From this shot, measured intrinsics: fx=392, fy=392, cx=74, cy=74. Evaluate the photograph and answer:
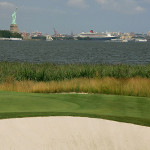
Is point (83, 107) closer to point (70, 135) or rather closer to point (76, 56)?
point (70, 135)

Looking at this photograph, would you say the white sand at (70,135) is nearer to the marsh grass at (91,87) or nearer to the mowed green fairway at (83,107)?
the mowed green fairway at (83,107)

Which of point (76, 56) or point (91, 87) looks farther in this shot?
point (76, 56)

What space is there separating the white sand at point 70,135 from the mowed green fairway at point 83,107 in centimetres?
A: 39

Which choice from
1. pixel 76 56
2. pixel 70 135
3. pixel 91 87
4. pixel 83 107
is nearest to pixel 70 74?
pixel 91 87

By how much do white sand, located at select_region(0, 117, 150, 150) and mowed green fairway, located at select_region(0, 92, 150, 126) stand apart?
1.29 ft

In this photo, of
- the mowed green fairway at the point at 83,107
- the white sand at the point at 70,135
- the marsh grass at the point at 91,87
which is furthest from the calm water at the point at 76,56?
the white sand at the point at 70,135

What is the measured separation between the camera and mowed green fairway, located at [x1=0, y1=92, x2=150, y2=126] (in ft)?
30.9

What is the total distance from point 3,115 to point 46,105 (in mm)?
2245

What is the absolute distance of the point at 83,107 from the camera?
1159cm

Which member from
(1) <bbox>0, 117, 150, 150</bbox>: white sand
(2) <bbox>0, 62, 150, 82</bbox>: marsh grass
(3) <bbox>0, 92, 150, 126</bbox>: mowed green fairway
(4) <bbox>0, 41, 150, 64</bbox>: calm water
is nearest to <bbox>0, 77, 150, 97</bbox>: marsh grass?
(2) <bbox>0, 62, 150, 82</bbox>: marsh grass

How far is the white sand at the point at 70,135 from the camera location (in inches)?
307

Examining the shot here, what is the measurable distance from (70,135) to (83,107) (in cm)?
339

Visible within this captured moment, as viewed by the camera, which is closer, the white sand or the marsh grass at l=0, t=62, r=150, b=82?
the white sand

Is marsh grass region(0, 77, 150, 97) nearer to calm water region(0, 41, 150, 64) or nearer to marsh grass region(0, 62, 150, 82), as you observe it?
marsh grass region(0, 62, 150, 82)
